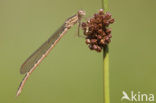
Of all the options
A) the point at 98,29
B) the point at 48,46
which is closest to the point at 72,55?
the point at 48,46

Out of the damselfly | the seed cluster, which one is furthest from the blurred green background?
the seed cluster


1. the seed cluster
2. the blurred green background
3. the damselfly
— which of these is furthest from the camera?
the blurred green background

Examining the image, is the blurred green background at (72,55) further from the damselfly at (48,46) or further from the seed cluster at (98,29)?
the seed cluster at (98,29)

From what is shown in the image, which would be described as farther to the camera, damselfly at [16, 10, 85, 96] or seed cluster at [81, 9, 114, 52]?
damselfly at [16, 10, 85, 96]

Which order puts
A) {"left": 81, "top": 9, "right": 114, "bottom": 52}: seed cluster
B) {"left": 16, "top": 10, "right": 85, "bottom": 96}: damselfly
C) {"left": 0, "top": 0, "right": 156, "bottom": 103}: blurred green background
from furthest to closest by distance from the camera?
1. {"left": 0, "top": 0, "right": 156, "bottom": 103}: blurred green background
2. {"left": 16, "top": 10, "right": 85, "bottom": 96}: damselfly
3. {"left": 81, "top": 9, "right": 114, "bottom": 52}: seed cluster

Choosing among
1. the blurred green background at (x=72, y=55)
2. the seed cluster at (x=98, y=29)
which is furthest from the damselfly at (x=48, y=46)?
the seed cluster at (x=98, y=29)

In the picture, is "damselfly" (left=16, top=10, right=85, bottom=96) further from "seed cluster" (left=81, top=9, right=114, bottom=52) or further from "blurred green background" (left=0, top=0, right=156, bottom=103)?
"seed cluster" (left=81, top=9, right=114, bottom=52)

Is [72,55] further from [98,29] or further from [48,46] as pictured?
[98,29]

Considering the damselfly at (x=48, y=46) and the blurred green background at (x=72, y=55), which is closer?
the damselfly at (x=48, y=46)
